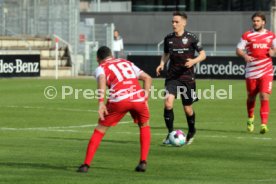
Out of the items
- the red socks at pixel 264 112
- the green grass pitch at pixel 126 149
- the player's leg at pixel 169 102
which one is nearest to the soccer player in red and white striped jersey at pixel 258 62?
the red socks at pixel 264 112

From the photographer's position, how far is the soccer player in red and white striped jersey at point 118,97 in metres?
13.2

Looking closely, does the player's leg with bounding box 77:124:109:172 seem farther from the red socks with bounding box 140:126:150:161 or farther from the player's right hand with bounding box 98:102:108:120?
the red socks with bounding box 140:126:150:161

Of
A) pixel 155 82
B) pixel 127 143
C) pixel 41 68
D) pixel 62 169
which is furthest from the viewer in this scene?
pixel 41 68

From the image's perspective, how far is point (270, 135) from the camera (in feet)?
62.7

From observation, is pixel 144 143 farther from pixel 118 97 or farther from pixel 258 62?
pixel 258 62

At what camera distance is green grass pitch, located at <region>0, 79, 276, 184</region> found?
42.3ft

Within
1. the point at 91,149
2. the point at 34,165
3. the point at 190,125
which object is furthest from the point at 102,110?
the point at 190,125

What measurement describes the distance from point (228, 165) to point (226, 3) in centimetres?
5325

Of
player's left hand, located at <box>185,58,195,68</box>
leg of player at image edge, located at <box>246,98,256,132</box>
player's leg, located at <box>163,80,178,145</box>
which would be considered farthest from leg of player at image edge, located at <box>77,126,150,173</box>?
leg of player at image edge, located at <box>246,98,256,132</box>

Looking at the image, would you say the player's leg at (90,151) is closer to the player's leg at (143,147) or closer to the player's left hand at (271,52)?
the player's leg at (143,147)

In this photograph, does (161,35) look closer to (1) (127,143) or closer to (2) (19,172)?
(1) (127,143)

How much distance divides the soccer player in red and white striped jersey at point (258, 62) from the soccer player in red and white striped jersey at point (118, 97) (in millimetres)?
6489

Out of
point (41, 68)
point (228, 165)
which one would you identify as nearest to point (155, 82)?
point (41, 68)

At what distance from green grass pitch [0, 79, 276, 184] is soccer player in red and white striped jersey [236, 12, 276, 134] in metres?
0.56
